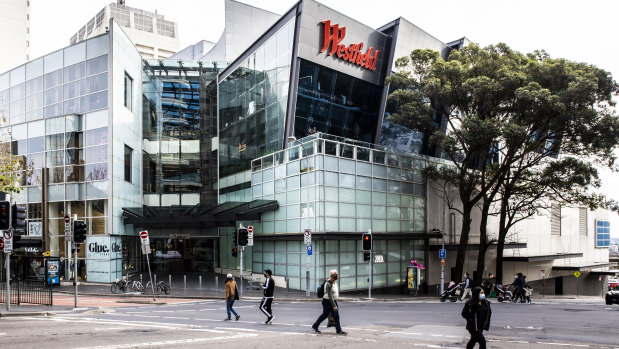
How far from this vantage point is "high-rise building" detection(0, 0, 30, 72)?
104 metres

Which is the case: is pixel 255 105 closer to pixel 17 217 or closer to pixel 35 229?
pixel 35 229

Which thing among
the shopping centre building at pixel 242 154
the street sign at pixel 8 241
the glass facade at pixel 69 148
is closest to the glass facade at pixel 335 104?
the shopping centre building at pixel 242 154

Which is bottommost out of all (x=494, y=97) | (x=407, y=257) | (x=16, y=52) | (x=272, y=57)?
(x=407, y=257)

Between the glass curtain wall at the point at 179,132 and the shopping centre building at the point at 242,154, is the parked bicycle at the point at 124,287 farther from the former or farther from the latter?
the glass curtain wall at the point at 179,132

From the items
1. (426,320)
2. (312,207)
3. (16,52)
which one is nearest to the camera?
(426,320)

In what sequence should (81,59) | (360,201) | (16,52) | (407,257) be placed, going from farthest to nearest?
(16,52) < (81,59) < (407,257) < (360,201)

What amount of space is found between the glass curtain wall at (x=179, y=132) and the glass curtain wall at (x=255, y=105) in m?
2.29

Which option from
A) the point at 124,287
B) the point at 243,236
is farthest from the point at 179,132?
the point at 243,236

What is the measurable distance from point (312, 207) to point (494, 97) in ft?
45.3

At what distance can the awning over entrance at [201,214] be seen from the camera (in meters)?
38.8

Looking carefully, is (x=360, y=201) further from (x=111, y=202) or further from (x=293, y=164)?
(x=111, y=202)

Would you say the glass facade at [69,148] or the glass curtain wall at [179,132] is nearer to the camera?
the glass facade at [69,148]

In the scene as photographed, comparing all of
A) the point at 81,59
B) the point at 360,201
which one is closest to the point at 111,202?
the point at 81,59

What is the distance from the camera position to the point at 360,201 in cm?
3603
